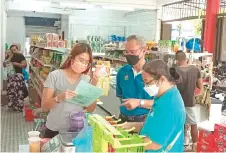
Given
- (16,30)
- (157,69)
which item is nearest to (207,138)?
(157,69)

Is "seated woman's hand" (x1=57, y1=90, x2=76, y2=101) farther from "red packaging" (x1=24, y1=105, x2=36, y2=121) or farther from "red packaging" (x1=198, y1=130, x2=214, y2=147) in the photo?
"red packaging" (x1=24, y1=105, x2=36, y2=121)

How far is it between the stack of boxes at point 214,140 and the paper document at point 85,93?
248 cm

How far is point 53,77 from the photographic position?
8.87 feet

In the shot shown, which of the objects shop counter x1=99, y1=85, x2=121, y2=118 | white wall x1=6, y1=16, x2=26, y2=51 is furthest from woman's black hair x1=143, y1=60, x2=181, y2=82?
white wall x1=6, y1=16, x2=26, y2=51

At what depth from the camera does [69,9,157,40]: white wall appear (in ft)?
49.7

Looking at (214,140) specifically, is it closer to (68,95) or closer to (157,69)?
(157,69)

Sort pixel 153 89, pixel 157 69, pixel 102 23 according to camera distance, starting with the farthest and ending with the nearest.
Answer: pixel 102 23 → pixel 153 89 → pixel 157 69

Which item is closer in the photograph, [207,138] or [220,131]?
[220,131]

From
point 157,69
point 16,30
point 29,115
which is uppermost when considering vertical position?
point 16,30

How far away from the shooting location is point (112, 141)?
61.2 inches

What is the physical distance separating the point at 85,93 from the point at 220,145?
8.86ft

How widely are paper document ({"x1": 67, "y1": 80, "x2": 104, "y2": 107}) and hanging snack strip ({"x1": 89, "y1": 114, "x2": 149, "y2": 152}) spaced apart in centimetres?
73

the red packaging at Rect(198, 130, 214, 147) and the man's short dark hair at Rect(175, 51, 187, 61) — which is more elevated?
the man's short dark hair at Rect(175, 51, 187, 61)

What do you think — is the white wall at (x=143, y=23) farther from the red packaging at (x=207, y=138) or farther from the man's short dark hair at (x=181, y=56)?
the red packaging at (x=207, y=138)
